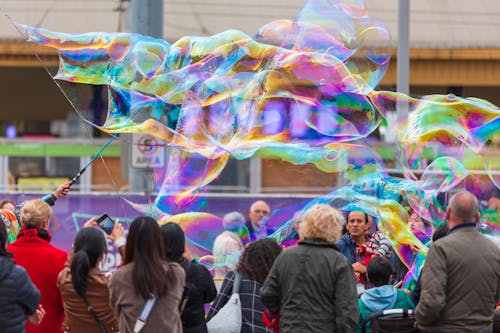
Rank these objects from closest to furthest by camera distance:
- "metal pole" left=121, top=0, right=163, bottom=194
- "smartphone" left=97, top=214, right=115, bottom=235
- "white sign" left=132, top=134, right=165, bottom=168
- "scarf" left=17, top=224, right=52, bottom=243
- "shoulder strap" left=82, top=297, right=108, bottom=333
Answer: "shoulder strap" left=82, top=297, right=108, bottom=333
"scarf" left=17, top=224, right=52, bottom=243
"smartphone" left=97, top=214, right=115, bottom=235
"white sign" left=132, top=134, right=165, bottom=168
"metal pole" left=121, top=0, right=163, bottom=194

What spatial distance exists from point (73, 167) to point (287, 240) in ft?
29.9

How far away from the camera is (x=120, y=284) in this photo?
5492mm

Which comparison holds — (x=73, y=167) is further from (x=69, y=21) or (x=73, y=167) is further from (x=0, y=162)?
(x=69, y=21)

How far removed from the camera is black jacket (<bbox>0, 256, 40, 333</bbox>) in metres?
5.74

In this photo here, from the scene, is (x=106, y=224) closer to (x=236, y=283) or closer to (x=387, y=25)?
(x=236, y=283)

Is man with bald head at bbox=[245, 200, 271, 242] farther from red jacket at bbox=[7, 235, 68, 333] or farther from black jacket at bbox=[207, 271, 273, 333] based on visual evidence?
red jacket at bbox=[7, 235, 68, 333]

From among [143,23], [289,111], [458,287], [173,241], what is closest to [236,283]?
[173,241]

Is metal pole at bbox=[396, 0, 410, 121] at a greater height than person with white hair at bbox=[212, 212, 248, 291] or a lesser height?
greater

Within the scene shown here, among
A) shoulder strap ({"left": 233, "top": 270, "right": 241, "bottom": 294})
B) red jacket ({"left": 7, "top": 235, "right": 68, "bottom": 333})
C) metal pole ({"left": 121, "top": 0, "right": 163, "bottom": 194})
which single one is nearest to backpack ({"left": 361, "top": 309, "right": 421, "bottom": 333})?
shoulder strap ({"left": 233, "top": 270, "right": 241, "bottom": 294})

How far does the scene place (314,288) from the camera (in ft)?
18.6

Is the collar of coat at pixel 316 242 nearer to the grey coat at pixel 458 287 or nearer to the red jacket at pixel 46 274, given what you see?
the grey coat at pixel 458 287

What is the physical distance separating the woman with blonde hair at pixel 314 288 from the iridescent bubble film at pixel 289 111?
249 cm

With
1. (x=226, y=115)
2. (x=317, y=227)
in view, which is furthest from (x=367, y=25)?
(x=317, y=227)

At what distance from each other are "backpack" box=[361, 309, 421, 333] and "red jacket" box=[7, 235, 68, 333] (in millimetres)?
1907
